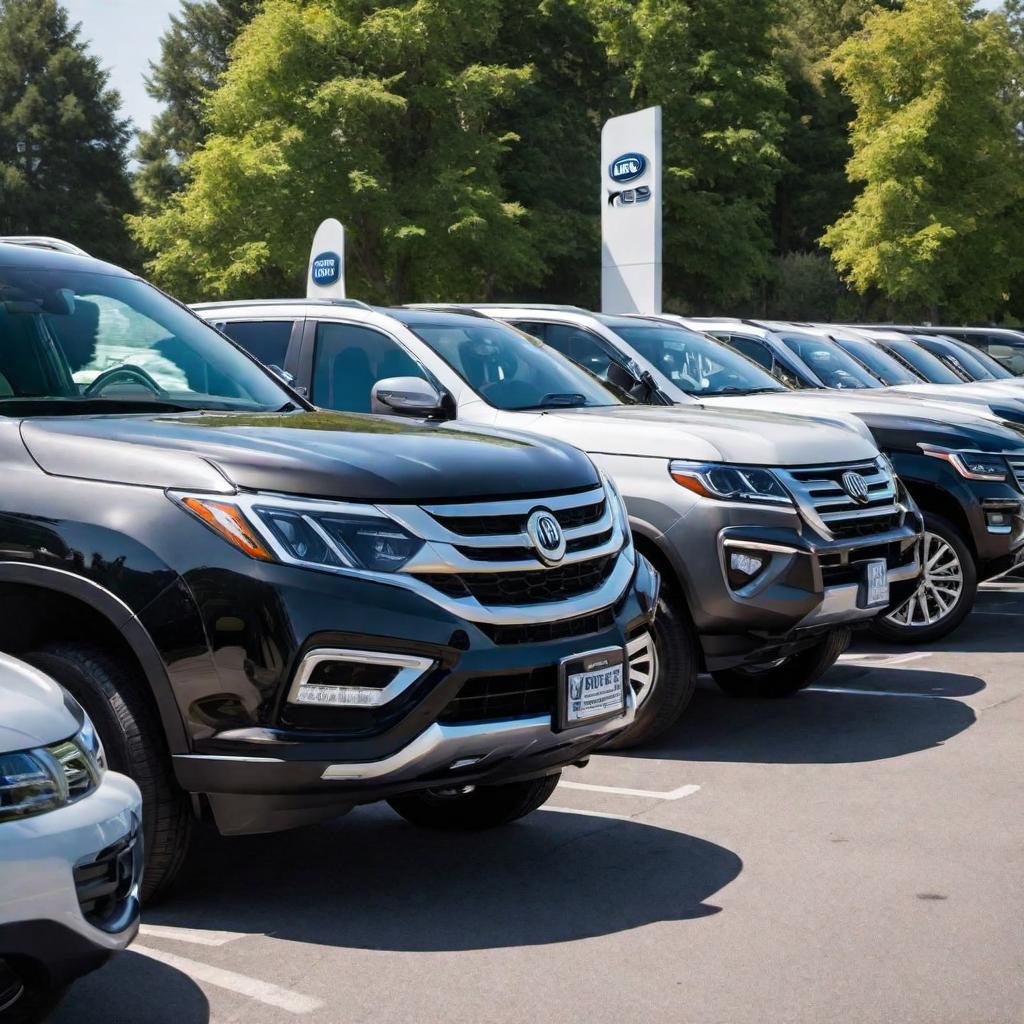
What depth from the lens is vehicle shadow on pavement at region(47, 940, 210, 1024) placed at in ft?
12.9

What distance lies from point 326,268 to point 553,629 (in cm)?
1996

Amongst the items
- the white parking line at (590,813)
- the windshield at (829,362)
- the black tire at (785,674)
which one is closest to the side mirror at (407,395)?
the white parking line at (590,813)

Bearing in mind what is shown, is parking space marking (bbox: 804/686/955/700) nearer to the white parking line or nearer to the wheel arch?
the white parking line

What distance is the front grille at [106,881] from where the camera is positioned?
3.25m

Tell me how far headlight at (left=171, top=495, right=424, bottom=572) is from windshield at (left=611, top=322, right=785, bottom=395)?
20.9ft

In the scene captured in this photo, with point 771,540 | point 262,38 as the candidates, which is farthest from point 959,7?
point 771,540

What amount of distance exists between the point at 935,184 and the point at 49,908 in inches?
1569

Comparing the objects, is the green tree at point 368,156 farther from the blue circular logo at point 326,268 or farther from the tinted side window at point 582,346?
the tinted side window at point 582,346

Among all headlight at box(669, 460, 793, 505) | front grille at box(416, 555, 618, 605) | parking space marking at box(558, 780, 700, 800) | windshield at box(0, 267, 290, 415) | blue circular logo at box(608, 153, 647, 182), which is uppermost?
blue circular logo at box(608, 153, 647, 182)

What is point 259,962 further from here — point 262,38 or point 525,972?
point 262,38

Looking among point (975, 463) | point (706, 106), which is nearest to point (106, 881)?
point (975, 463)

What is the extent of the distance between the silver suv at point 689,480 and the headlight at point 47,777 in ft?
10.4

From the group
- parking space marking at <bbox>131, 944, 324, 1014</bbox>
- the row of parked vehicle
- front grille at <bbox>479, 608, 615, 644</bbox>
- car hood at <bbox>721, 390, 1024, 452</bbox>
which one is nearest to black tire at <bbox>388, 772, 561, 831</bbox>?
the row of parked vehicle

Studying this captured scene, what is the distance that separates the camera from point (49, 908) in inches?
123
